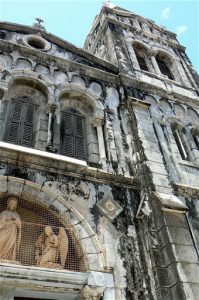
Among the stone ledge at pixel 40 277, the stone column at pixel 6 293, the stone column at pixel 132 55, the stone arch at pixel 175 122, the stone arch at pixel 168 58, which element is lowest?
the stone column at pixel 6 293

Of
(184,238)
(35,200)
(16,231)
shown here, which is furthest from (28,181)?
(184,238)

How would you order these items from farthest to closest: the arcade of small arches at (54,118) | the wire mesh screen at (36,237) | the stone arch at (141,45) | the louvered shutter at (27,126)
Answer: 1. the stone arch at (141,45)
2. the arcade of small arches at (54,118)
3. the louvered shutter at (27,126)
4. the wire mesh screen at (36,237)

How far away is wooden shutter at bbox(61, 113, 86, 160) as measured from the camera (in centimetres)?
948

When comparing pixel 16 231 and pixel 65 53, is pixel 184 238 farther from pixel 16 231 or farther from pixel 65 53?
pixel 65 53

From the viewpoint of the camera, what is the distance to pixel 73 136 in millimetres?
9953

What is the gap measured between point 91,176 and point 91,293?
284cm

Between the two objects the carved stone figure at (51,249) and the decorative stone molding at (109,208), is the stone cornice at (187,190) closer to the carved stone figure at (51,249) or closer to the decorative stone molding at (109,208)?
the decorative stone molding at (109,208)

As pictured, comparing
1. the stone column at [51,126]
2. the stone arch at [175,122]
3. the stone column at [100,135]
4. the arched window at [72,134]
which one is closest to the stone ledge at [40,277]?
the stone column at [51,126]

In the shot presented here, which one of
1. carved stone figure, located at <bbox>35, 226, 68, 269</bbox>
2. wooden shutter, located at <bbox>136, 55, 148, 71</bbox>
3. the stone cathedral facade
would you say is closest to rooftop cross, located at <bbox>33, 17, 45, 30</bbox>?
the stone cathedral facade

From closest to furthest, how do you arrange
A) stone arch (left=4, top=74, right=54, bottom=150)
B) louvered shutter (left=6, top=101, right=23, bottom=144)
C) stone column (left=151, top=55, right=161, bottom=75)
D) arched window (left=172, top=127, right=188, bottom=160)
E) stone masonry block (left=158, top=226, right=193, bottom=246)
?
1. stone masonry block (left=158, top=226, right=193, bottom=246)
2. louvered shutter (left=6, top=101, right=23, bottom=144)
3. stone arch (left=4, top=74, right=54, bottom=150)
4. arched window (left=172, top=127, right=188, bottom=160)
5. stone column (left=151, top=55, right=161, bottom=75)

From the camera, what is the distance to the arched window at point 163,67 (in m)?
16.1

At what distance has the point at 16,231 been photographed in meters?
6.97

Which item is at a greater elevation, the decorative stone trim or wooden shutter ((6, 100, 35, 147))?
the decorative stone trim

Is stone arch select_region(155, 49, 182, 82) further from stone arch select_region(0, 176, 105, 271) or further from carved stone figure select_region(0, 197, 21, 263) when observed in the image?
carved stone figure select_region(0, 197, 21, 263)
